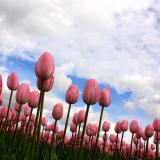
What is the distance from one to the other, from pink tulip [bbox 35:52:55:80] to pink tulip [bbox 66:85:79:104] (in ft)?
6.44

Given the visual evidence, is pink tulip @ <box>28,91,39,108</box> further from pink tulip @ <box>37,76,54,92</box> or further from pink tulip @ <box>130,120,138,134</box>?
pink tulip @ <box>130,120,138,134</box>

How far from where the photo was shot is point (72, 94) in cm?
703

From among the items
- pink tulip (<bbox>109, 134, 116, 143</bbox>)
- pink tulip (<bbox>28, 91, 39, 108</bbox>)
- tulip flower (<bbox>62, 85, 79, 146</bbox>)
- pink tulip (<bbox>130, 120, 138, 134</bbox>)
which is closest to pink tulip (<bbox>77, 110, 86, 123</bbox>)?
pink tulip (<bbox>28, 91, 39, 108</bbox>)

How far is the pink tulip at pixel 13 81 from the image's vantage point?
27.7ft

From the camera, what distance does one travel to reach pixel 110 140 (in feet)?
54.4

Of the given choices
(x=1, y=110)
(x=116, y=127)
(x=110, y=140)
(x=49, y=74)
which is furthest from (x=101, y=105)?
(x=110, y=140)

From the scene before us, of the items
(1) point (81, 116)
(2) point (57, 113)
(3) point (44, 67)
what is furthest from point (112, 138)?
(3) point (44, 67)

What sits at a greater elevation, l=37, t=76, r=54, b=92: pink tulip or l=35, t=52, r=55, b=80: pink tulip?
l=35, t=52, r=55, b=80: pink tulip

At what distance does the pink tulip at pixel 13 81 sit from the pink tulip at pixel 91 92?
293 centimetres

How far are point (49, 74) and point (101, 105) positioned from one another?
2430 mm

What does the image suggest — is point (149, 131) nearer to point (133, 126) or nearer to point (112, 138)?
point (133, 126)

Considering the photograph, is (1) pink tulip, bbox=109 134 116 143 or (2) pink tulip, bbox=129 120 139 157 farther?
(1) pink tulip, bbox=109 134 116 143

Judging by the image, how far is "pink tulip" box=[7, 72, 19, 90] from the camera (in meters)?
8.44

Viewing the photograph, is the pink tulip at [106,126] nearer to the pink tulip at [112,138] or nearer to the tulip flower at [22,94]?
the pink tulip at [112,138]
